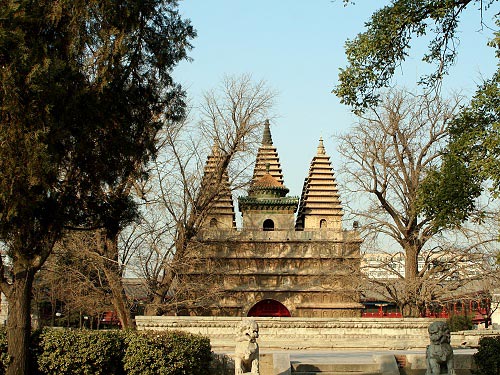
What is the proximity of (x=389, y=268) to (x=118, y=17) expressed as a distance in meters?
16.2

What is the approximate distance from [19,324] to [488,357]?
859 centimetres

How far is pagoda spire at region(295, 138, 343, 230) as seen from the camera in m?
39.4

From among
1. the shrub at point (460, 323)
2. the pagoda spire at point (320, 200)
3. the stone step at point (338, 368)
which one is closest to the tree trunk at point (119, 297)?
the stone step at point (338, 368)

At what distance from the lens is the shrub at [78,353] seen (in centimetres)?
1345

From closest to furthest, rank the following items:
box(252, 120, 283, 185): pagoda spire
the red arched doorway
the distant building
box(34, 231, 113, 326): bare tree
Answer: box(34, 231, 113, 326): bare tree
the distant building
the red arched doorway
box(252, 120, 283, 185): pagoda spire

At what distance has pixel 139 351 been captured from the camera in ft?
44.4

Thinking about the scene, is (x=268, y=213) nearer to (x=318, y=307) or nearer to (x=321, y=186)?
(x=321, y=186)

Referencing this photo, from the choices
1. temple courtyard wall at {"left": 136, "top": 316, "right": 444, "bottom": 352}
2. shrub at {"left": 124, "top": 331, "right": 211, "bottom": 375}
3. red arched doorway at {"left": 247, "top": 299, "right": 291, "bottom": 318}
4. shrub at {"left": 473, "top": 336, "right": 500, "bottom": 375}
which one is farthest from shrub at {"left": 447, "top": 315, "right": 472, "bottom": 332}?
shrub at {"left": 124, "top": 331, "right": 211, "bottom": 375}

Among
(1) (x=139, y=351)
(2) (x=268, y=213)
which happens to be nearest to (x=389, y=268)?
(2) (x=268, y=213)

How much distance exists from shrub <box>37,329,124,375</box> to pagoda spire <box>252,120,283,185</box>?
27.1 metres

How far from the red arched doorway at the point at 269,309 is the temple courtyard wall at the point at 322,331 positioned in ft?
36.6

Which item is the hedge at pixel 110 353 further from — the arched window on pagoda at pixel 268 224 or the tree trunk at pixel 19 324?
the arched window on pagoda at pixel 268 224

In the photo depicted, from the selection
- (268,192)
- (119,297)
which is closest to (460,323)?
(268,192)

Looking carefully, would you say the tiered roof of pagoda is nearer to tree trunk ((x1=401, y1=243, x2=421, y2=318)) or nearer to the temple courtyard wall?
tree trunk ((x1=401, y1=243, x2=421, y2=318))
